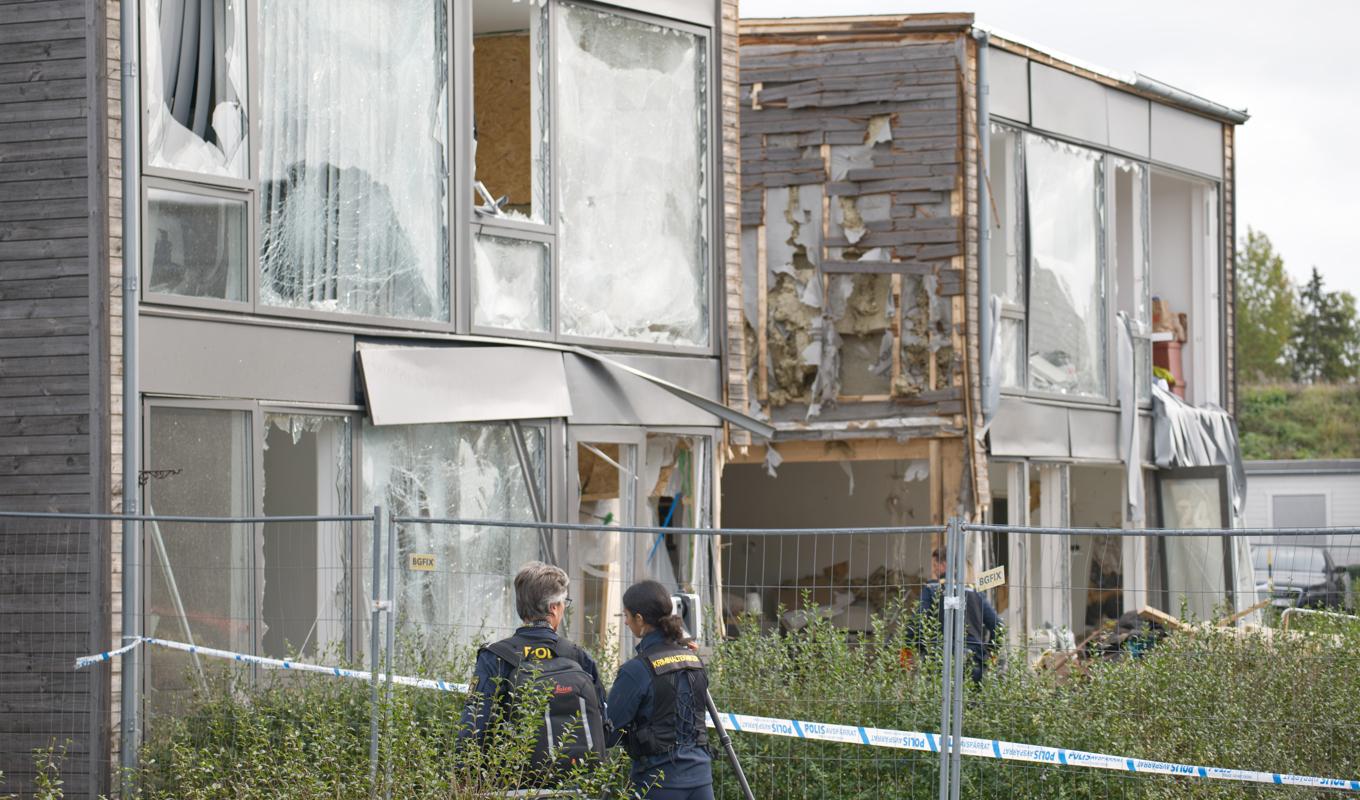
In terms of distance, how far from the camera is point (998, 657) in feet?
28.9

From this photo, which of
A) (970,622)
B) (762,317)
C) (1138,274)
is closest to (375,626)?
(970,622)

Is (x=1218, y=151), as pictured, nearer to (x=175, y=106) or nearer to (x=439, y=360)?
(x=439, y=360)

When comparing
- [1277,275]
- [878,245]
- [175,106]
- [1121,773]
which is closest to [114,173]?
[175,106]

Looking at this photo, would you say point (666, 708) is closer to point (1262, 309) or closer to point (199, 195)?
point (199, 195)

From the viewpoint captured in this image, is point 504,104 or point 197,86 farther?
point 504,104

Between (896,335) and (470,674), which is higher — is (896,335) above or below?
above

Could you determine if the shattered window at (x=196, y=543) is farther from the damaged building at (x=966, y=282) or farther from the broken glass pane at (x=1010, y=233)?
the broken glass pane at (x=1010, y=233)

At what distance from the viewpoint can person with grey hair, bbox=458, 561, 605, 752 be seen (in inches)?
249

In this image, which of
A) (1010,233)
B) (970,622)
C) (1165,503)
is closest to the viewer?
(970,622)

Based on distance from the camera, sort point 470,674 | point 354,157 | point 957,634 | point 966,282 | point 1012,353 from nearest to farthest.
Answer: point 957,634
point 470,674
point 354,157
point 966,282
point 1012,353

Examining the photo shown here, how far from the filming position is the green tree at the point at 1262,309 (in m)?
60.1

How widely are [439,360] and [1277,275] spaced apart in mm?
54560

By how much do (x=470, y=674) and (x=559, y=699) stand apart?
327 cm

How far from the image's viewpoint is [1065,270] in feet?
60.2
